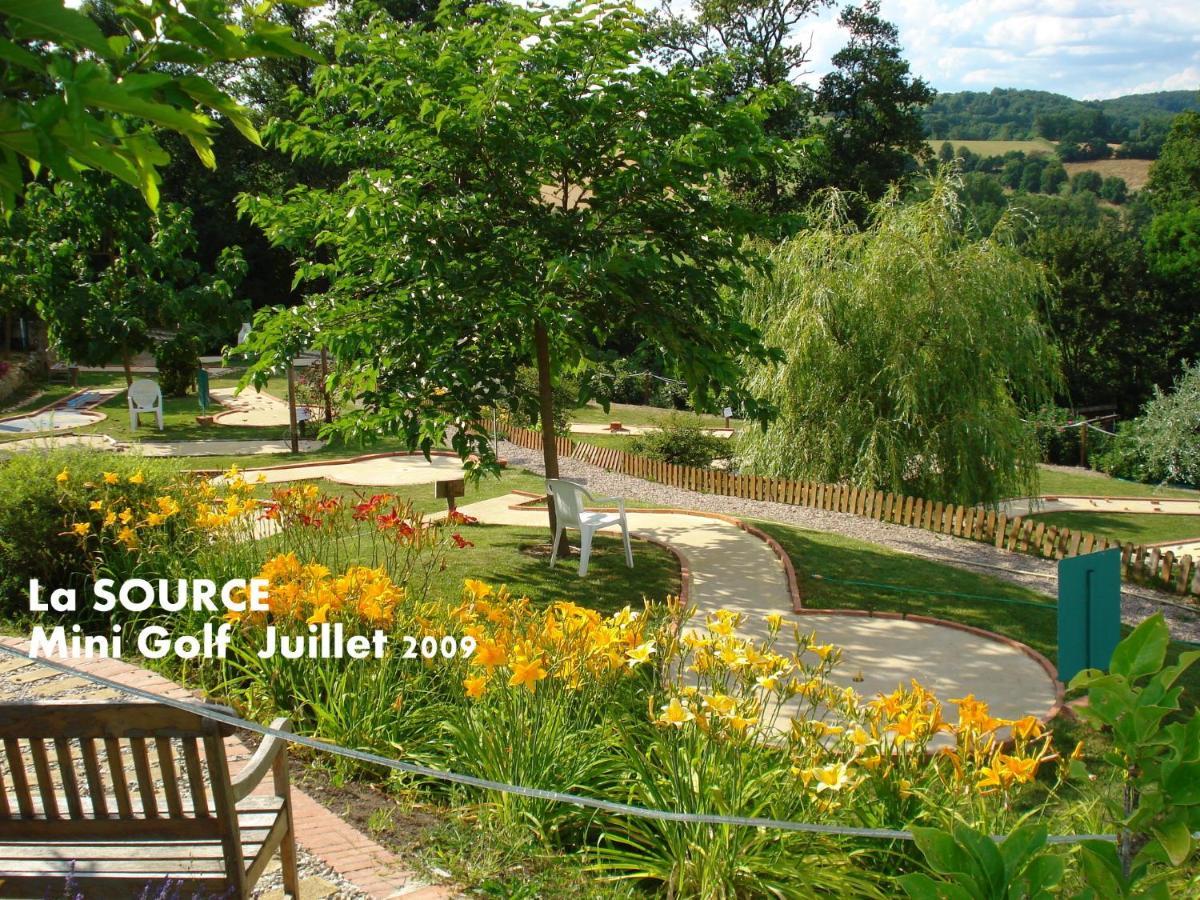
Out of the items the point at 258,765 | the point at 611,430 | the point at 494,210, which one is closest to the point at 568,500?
the point at 494,210

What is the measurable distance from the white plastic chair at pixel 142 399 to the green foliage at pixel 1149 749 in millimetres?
20937

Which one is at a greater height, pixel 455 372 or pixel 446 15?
pixel 446 15

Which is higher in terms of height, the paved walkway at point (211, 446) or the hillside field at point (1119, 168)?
the hillside field at point (1119, 168)

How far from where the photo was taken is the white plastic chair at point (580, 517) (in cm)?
942

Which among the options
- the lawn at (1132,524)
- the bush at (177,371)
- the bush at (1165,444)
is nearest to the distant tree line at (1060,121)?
the bush at (1165,444)

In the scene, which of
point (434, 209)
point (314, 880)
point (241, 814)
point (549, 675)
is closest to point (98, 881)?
point (241, 814)

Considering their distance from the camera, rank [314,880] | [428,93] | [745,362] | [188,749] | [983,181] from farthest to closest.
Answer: [983,181] → [745,362] → [428,93] → [314,880] → [188,749]

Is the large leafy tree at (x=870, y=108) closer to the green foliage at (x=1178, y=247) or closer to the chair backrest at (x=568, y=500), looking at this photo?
the green foliage at (x=1178, y=247)

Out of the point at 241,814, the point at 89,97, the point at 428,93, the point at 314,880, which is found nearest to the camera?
the point at 89,97

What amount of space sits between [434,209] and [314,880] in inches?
259

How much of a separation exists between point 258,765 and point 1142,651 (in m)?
2.72

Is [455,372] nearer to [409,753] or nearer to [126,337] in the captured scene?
[409,753]

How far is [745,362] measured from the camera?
16422mm

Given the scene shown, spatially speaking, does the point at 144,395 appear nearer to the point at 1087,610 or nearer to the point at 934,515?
the point at 934,515
